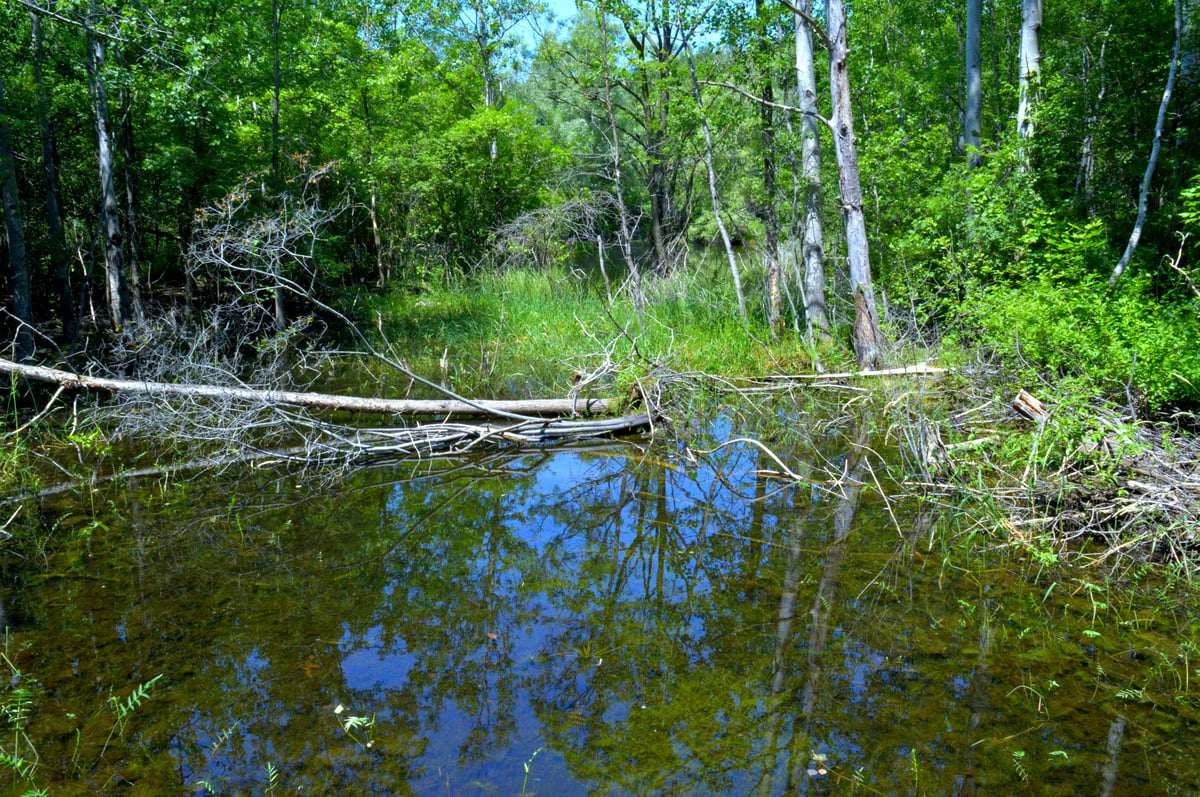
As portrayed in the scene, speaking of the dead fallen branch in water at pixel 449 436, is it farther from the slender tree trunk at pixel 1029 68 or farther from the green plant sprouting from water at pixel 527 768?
the slender tree trunk at pixel 1029 68

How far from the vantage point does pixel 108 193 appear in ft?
34.4

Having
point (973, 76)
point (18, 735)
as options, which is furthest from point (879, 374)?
point (973, 76)

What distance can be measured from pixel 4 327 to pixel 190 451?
20.1ft

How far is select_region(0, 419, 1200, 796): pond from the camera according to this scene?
123 inches

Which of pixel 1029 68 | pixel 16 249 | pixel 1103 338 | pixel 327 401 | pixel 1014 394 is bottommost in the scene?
pixel 1014 394

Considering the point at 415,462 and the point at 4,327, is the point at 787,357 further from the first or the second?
the point at 4,327

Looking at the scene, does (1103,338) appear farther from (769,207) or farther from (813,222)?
(769,207)

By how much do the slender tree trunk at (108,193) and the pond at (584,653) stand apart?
5.62 m

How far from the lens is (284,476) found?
6934mm

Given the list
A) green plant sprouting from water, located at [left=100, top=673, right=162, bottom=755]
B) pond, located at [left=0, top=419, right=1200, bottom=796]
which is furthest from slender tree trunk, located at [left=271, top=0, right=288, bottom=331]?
green plant sprouting from water, located at [left=100, top=673, right=162, bottom=755]

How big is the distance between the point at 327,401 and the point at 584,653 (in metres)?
4.74

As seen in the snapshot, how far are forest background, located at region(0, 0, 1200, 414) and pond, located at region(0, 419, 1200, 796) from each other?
8.22 ft

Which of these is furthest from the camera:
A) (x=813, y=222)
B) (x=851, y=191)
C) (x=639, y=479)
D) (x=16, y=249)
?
(x=813, y=222)

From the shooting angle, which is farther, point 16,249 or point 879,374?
point 16,249
